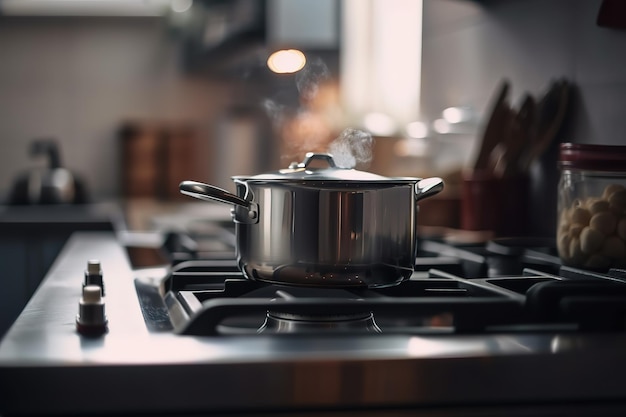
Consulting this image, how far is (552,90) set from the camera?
1.24 meters

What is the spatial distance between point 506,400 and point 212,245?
85cm

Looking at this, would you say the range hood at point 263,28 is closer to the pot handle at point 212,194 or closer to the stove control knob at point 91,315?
the pot handle at point 212,194

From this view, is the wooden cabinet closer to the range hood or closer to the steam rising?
the range hood

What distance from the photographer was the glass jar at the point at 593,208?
0.90 m

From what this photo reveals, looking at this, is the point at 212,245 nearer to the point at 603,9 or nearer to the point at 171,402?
the point at 603,9

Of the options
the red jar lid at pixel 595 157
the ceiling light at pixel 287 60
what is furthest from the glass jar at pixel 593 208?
the ceiling light at pixel 287 60

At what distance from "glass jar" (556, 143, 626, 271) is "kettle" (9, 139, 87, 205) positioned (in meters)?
2.06

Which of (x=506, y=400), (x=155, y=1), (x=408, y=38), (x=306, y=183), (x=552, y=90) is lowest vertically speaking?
(x=506, y=400)

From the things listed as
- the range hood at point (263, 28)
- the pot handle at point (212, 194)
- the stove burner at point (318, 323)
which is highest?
the range hood at point (263, 28)

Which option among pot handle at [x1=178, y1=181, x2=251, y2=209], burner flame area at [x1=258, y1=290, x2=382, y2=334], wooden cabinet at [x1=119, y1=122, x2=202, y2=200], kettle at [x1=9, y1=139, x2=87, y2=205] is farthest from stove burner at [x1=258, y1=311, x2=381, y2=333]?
wooden cabinet at [x1=119, y1=122, x2=202, y2=200]

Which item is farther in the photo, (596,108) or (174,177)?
(174,177)

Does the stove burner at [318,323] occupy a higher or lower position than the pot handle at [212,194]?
lower

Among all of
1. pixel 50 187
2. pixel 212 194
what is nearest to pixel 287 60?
pixel 50 187

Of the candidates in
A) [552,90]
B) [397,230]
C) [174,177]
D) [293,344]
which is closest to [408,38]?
[174,177]
